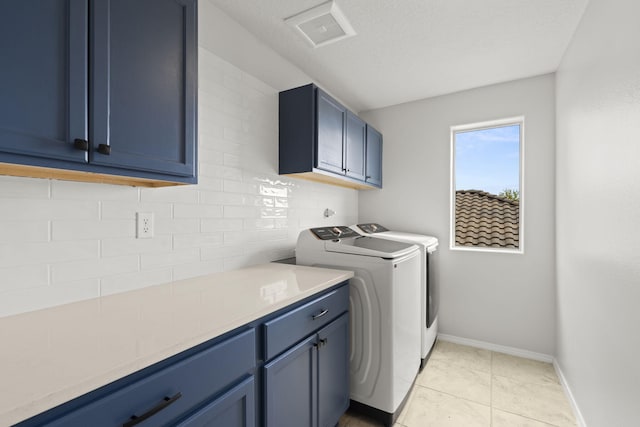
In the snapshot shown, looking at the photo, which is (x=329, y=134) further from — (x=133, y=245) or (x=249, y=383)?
(x=249, y=383)

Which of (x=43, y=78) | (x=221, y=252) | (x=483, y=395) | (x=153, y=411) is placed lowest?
(x=483, y=395)

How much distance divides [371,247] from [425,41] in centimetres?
151

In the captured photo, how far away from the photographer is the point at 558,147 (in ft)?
8.05

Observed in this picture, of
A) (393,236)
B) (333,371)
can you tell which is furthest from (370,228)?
(333,371)

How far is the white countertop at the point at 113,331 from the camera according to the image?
635 mm

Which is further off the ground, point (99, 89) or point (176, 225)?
point (99, 89)

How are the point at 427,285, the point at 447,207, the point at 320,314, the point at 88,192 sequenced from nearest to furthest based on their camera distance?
the point at 88,192 → the point at 320,314 → the point at 427,285 → the point at 447,207

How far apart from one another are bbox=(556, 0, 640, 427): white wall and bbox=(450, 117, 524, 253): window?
0.66 meters

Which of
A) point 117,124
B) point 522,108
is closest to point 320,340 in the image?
point 117,124

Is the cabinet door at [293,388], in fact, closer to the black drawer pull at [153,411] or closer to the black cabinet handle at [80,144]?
the black drawer pull at [153,411]

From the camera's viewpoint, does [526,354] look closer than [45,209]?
No

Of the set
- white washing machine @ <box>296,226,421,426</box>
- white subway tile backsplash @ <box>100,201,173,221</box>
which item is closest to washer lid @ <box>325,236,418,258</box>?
white washing machine @ <box>296,226,421,426</box>

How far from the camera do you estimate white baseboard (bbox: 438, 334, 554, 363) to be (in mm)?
2660

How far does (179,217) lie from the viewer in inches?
63.6
